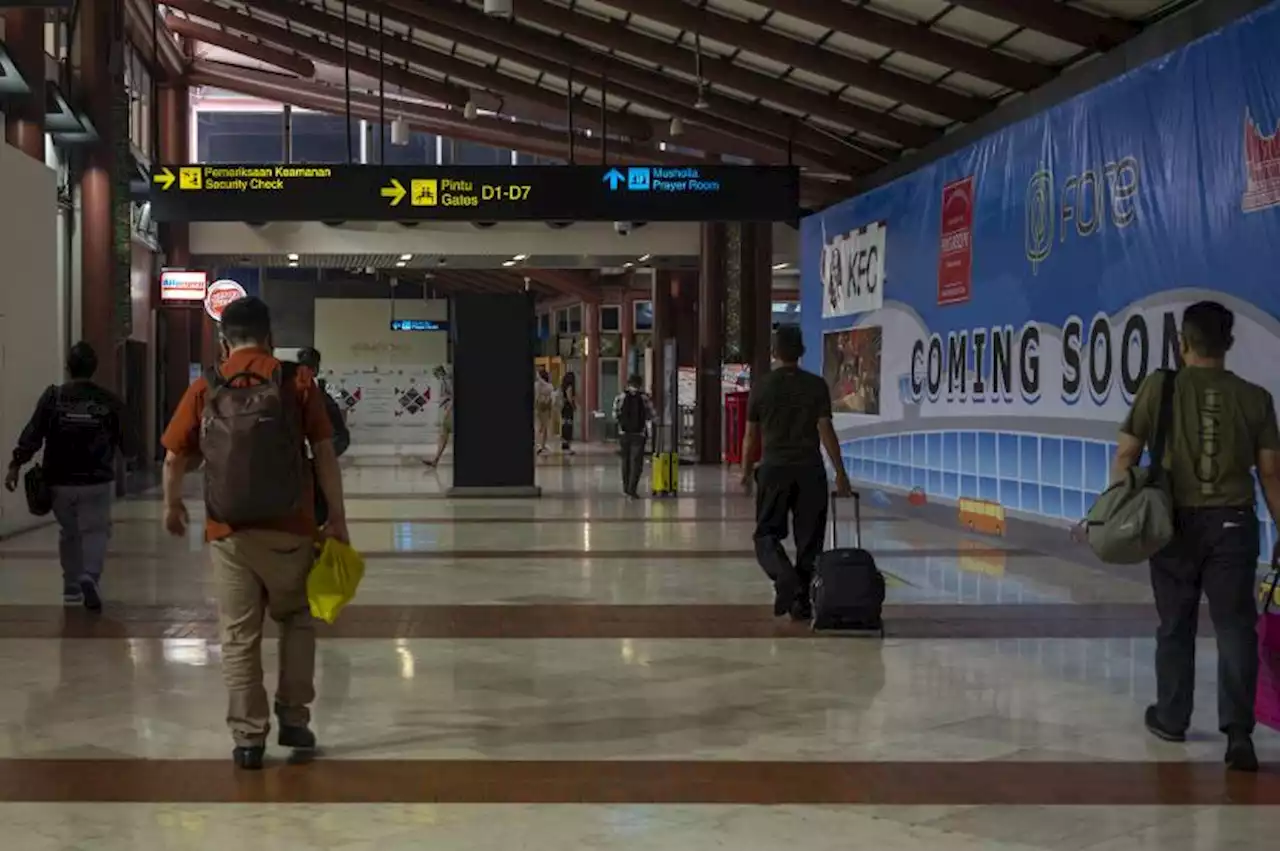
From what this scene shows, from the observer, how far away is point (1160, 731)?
19.2 feet

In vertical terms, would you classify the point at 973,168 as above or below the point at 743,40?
below

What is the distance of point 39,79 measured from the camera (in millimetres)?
14984

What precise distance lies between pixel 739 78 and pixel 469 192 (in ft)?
10.6

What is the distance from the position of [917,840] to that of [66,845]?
244 cm

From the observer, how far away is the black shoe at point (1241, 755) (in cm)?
536

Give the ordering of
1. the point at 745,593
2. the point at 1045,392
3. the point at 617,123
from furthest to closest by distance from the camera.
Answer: the point at 617,123
the point at 1045,392
the point at 745,593

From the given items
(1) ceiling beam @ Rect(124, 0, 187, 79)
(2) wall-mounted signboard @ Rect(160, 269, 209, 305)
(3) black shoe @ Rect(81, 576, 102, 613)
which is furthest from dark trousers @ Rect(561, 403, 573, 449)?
(3) black shoe @ Rect(81, 576, 102, 613)

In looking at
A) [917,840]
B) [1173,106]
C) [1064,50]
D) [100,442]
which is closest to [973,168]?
[1064,50]

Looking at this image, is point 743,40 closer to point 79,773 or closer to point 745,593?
point 745,593

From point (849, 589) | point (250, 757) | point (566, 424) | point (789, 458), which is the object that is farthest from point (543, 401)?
point (250, 757)

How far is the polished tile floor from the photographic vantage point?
4.68m

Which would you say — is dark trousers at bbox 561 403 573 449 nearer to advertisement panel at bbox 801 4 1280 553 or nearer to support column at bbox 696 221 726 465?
support column at bbox 696 221 726 465

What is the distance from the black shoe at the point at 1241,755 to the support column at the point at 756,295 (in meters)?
19.8

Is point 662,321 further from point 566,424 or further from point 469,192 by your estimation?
point 469,192
